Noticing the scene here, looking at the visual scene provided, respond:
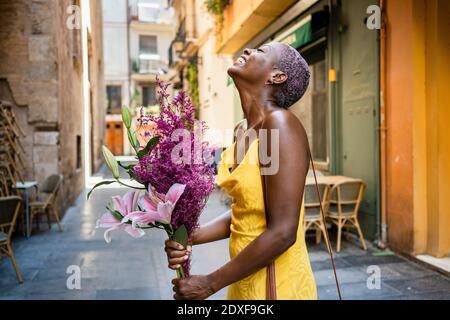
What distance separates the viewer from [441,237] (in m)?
5.55

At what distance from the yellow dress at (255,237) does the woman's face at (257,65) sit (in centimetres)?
22

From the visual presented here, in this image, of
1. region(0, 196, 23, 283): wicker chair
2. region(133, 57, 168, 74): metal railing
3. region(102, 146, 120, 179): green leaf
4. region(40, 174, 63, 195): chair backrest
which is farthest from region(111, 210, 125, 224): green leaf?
region(133, 57, 168, 74): metal railing

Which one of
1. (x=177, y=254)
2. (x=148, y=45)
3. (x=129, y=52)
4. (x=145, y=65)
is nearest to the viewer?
(x=177, y=254)

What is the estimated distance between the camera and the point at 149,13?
124 feet

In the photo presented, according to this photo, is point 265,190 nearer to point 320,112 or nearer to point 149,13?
point 320,112

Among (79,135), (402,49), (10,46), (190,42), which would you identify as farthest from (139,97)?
(402,49)

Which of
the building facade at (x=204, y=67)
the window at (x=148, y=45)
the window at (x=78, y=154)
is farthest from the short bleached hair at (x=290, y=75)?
the window at (x=148, y=45)

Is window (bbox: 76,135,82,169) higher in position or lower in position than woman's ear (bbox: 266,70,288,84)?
lower

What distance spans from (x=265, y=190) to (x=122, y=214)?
0.44 metres

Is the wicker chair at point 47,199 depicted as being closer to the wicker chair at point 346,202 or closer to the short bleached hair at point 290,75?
the wicker chair at point 346,202

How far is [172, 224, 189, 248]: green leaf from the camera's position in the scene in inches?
53.7

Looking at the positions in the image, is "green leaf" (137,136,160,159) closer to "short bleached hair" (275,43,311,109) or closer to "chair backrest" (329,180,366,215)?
"short bleached hair" (275,43,311,109)

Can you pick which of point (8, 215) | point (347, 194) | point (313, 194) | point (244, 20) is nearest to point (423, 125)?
point (347, 194)
